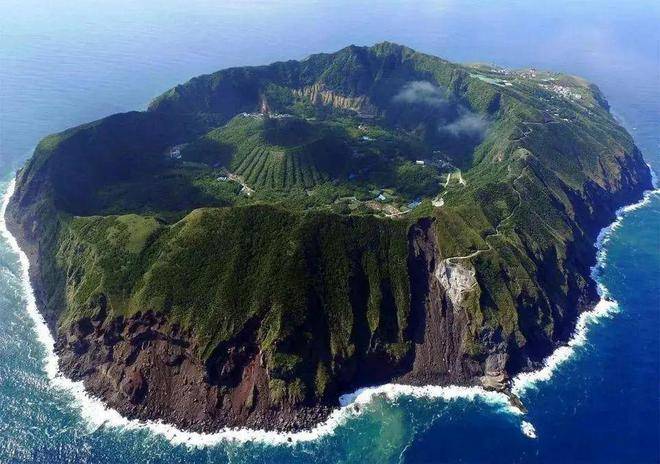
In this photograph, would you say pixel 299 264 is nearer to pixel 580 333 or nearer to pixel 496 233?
pixel 496 233

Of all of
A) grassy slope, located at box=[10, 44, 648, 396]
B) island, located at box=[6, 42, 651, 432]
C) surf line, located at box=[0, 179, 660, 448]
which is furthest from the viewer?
grassy slope, located at box=[10, 44, 648, 396]

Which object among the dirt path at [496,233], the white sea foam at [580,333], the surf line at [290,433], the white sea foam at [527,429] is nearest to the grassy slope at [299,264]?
the dirt path at [496,233]

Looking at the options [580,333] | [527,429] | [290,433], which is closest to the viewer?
[290,433]

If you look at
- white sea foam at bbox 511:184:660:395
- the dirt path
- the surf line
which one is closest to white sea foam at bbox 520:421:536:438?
the surf line

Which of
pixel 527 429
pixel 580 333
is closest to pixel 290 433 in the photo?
pixel 527 429

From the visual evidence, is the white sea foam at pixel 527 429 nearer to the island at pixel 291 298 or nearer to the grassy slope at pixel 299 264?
the island at pixel 291 298

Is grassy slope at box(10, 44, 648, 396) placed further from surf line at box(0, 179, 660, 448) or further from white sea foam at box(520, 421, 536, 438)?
white sea foam at box(520, 421, 536, 438)

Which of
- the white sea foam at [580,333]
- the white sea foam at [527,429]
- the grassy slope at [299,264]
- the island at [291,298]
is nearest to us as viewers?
the white sea foam at [527,429]

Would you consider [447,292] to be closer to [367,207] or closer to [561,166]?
[367,207]

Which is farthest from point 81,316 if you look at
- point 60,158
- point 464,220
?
point 464,220
